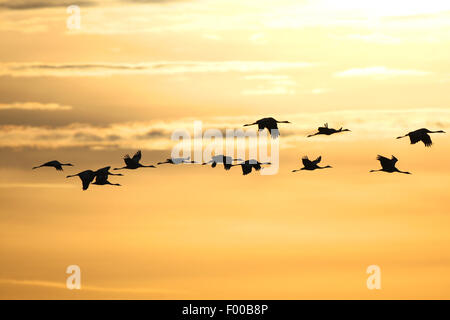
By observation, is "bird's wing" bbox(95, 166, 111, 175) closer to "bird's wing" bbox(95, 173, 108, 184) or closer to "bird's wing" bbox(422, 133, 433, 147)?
"bird's wing" bbox(95, 173, 108, 184)

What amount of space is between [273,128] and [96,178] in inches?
587

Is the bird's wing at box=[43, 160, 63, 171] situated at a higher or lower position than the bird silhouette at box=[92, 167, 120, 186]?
higher

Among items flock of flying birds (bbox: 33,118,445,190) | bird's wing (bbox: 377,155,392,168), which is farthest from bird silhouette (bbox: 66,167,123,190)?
bird's wing (bbox: 377,155,392,168)

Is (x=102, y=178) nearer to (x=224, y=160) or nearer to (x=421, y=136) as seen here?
(x=224, y=160)

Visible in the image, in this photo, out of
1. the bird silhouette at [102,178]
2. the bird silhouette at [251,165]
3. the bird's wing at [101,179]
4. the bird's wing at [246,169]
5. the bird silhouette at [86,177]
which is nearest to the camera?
the bird silhouette at [86,177]

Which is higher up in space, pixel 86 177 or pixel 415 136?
pixel 415 136

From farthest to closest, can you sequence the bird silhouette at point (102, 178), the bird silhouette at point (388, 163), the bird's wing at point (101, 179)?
the bird's wing at point (101, 179)
the bird silhouette at point (102, 178)
the bird silhouette at point (388, 163)

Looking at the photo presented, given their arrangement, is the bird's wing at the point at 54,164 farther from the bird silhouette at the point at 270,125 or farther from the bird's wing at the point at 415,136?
the bird's wing at the point at 415,136

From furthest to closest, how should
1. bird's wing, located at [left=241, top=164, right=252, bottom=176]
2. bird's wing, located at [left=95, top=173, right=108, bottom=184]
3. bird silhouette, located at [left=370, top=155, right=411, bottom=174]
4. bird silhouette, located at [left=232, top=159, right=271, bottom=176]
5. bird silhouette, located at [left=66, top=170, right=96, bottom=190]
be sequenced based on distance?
1. bird silhouette, located at [left=232, top=159, right=271, bottom=176]
2. bird's wing, located at [left=241, top=164, right=252, bottom=176]
3. bird's wing, located at [left=95, top=173, right=108, bottom=184]
4. bird silhouette, located at [left=370, top=155, right=411, bottom=174]
5. bird silhouette, located at [left=66, top=170, right=96, bottom=190]

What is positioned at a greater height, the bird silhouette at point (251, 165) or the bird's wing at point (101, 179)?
the bird silhouette at point (251, 165)

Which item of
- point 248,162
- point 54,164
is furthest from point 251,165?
point 54,164

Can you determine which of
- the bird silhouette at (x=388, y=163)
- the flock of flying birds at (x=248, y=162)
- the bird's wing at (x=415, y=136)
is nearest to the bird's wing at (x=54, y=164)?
the flock of flying birds at (x=248, y=162)

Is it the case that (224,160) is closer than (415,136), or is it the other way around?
(415,136)
